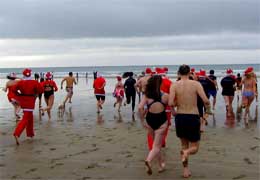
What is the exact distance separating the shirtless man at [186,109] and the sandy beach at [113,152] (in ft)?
1.77

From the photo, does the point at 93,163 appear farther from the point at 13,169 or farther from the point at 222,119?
the point at 222,119

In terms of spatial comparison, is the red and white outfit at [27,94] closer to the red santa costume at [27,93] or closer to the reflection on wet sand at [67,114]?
the red santa costume at [27,93]

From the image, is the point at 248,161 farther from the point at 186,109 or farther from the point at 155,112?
the point at 155,112

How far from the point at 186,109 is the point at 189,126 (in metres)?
0.26

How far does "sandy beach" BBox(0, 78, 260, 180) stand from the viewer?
22.4ft

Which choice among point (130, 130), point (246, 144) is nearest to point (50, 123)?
point (130, 130)

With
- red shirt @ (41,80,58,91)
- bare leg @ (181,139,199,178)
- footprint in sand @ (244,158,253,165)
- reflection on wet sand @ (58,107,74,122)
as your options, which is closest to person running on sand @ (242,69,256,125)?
footprint in sand @ (244,158,253,165)

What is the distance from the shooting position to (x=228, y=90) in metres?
14.4

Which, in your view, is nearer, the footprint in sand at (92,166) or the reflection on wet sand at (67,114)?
the footprint in sand at (92,166)

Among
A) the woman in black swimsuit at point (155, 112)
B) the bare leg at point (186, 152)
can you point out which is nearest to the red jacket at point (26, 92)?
the woman in black swimsuit at point (155, 112)

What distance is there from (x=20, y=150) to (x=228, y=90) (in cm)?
803

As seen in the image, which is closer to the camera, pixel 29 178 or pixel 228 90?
pixel 29 178

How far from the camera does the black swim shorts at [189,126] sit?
20.8ft

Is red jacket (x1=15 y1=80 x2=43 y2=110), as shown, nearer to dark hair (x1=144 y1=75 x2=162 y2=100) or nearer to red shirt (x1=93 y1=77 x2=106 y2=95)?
dark hair (x1=144 y1=75 x2=162 y2=100)
